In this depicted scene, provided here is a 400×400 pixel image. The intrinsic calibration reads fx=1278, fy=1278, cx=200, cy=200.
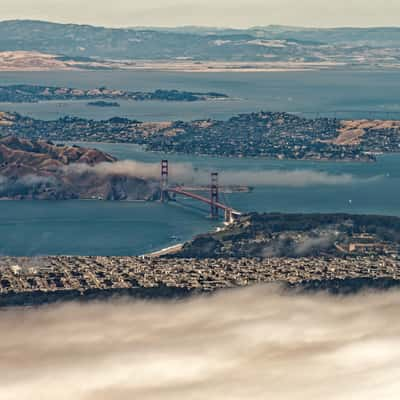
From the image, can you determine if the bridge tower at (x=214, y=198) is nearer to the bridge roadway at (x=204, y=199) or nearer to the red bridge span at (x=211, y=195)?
the red bridge span at (x=211, y=195)

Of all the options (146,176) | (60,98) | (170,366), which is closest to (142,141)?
(146,176)

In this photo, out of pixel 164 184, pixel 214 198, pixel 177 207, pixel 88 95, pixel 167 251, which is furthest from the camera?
pixel 88 95

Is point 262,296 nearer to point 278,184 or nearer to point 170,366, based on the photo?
point 170,366

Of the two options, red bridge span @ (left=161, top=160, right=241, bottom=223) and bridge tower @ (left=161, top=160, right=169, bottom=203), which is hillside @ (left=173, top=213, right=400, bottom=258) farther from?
bridge tower @ (left=161, top=160, right=169, bottom=203)

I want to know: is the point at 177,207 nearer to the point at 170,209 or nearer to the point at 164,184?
the point at 170,209

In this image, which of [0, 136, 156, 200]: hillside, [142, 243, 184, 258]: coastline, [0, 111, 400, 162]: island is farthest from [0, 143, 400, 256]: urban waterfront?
[0, 111, 400, 162]: island

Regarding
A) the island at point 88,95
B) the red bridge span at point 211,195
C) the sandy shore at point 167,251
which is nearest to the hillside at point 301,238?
the sandy shore at point 167,251

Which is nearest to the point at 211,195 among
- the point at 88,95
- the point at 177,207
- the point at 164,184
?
the point at 177,207
